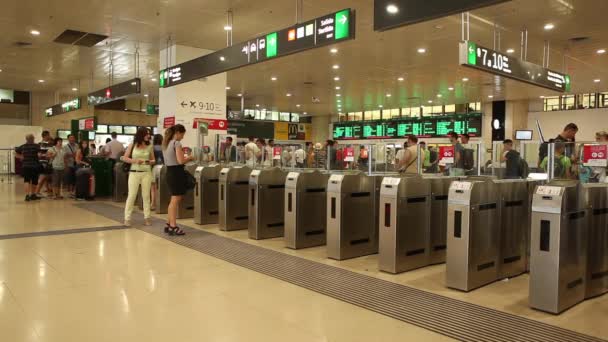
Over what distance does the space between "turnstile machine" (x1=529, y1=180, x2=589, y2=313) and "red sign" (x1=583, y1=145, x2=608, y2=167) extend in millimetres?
481

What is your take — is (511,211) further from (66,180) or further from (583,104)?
(583,104)

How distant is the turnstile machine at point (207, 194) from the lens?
7.68 m

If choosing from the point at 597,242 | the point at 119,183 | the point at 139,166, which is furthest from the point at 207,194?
the point at 597,242

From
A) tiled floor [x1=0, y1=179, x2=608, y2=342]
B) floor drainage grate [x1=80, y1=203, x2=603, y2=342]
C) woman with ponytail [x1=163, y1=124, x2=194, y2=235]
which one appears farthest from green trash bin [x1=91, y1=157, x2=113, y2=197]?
floor drainage grate [x1=80, y1=203, x2=603, y2=342]

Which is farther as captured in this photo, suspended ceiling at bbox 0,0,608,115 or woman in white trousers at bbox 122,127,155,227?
suspended ceiling at bbox 0,0,608,115

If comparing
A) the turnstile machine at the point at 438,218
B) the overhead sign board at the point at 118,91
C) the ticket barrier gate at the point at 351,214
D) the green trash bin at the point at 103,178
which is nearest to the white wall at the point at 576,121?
the turnstile machine at the point at 438,218

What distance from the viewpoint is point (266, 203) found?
661 cm

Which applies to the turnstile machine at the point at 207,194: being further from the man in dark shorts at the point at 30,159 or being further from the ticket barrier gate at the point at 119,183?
the man in dark shorts at the point at 30,159

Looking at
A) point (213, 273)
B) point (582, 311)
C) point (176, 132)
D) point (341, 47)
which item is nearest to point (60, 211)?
point (176, 132)

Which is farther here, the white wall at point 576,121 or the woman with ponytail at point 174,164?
the white wall at point 576,121

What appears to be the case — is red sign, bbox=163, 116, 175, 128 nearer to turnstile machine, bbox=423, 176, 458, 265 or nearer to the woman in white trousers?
the woman in white trousers

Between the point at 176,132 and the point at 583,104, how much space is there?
17.3 meters

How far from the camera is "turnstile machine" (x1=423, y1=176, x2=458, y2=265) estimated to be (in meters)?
5.25

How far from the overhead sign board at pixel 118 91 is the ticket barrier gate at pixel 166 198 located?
2023 millimetres
